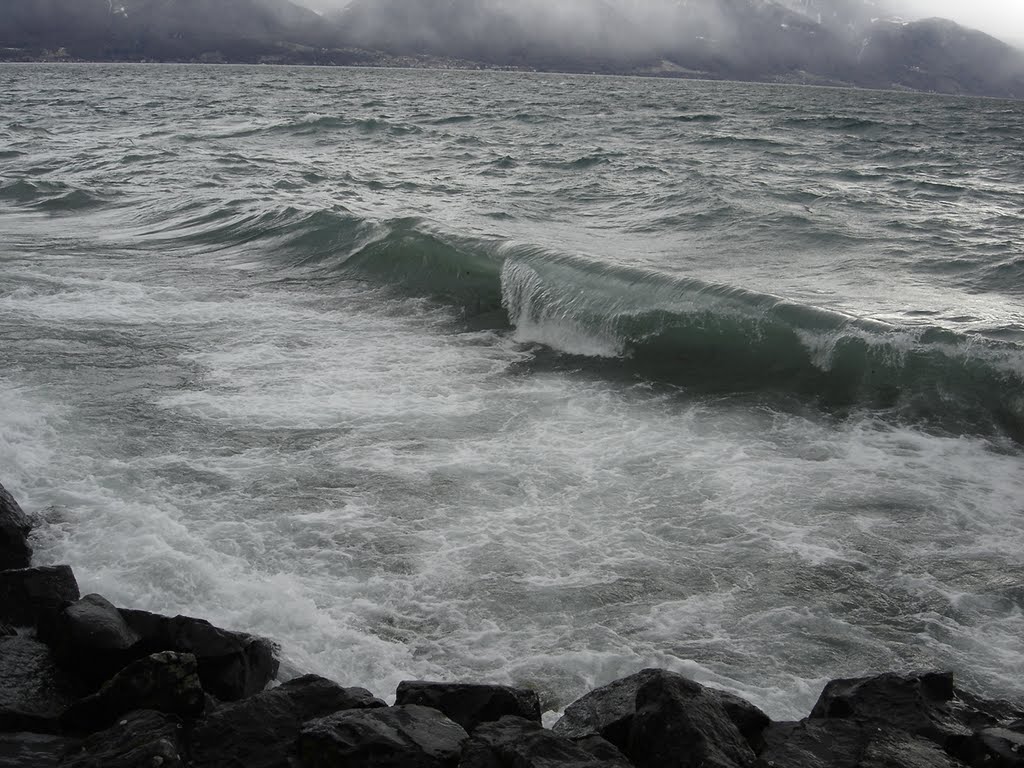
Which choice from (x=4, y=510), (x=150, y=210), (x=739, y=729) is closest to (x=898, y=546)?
(x=739, y=729)

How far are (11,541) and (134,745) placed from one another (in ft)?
8.84

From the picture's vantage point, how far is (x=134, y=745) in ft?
13.5

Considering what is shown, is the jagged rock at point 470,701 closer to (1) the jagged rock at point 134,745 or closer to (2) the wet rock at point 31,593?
(1) the jagged rock at point 134,745

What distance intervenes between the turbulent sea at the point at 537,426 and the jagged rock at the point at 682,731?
952 millimetres

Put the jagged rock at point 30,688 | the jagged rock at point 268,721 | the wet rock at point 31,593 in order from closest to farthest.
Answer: the jagged rock at point 268,721 → the jagged rock at point 30,688 → the wet rock at point 31,593

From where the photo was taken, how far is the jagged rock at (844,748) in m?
4.30

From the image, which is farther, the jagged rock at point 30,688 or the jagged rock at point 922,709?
the jagged rock at point 922,709

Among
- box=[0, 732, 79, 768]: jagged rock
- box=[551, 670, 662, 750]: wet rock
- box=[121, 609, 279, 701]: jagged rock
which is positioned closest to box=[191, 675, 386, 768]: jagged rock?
box=[121, 609, 279, 701]: jagged rock

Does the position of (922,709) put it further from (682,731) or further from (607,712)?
(607,712)

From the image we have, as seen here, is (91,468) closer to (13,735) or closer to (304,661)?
(304,661)

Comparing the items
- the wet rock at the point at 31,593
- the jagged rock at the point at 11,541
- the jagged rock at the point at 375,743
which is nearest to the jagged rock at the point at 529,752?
the jagged rock at the point at 375,743

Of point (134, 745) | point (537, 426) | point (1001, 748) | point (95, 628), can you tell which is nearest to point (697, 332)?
point (537, 426)

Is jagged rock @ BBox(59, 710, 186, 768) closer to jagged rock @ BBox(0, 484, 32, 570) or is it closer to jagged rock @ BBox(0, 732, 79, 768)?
jagged rock @ BBox(0, 732, 79, 768)

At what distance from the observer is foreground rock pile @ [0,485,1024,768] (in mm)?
4172
